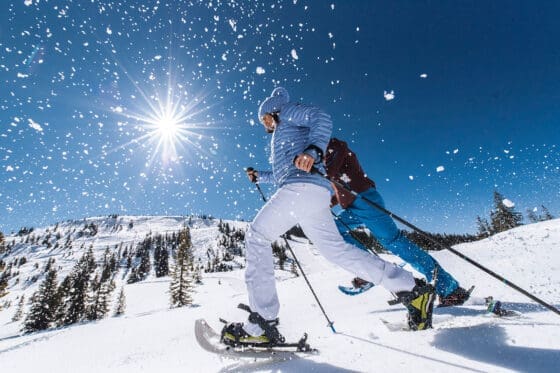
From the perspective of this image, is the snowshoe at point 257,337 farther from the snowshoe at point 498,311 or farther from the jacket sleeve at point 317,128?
the snowshoe at point 498,311

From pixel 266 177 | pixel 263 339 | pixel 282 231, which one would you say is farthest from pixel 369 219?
pixel 263 339

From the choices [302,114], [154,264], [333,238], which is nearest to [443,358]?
[333,238]

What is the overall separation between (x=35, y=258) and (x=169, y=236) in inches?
2884

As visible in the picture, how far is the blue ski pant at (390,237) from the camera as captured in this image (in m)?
3.61

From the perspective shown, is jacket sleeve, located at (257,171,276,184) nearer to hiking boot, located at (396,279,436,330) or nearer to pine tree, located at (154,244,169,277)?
hiking boot, located at (396,279,436,330)

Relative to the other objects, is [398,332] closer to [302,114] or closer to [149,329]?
[302,114]

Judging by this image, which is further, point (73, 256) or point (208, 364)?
point (73, 256)

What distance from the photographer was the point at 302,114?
2.99 m

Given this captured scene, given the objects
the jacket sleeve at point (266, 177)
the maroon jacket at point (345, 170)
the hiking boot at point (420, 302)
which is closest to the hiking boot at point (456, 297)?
the hiking boot at point (420, 302)

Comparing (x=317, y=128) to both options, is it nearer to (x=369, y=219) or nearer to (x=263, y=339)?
(x=369, y=219)

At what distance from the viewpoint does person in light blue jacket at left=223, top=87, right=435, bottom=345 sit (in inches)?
101

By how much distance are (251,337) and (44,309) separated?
52.1m

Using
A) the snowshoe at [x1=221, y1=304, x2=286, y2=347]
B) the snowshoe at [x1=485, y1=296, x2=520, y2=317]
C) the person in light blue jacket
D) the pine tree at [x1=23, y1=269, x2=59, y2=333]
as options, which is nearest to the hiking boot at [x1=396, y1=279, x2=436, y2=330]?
the person in light blue jacket

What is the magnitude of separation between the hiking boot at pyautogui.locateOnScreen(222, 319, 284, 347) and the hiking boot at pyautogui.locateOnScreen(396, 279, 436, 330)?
1.21m
